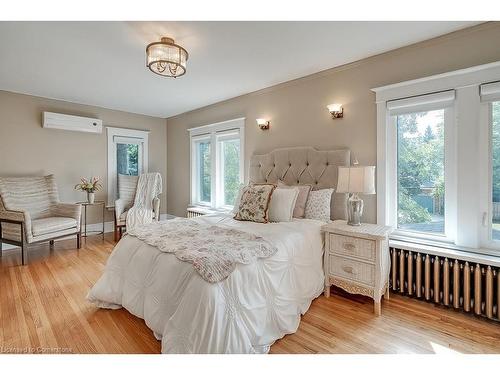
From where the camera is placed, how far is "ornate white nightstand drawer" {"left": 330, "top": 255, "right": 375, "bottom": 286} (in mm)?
2092

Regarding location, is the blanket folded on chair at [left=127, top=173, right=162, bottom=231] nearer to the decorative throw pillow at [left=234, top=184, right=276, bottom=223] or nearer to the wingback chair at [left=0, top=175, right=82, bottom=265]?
the wingback chair at [left=0, top=175, right=82, bottom=265]

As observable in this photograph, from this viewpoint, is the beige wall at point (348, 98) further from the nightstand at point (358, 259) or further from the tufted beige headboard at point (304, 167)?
the nightstand at point (358, 259)

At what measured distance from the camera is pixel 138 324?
74.5 inches

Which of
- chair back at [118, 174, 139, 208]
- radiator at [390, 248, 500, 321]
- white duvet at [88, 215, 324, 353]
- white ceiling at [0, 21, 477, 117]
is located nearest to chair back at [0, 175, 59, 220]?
chair back at [118, 174, 139, 208]

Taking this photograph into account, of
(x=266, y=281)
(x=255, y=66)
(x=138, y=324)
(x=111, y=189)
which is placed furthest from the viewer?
(x=111, y=189)

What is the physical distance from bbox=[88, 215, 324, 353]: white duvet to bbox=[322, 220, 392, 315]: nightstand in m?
0.12

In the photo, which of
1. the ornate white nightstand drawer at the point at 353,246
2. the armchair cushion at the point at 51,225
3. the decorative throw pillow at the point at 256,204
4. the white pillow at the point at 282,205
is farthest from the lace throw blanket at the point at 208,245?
the armchair cushion at the point at 51,225

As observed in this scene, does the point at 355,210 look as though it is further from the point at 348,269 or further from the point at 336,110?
the point at 336,110

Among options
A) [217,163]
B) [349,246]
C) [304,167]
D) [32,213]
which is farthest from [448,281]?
[32,213]

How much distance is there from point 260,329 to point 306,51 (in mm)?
2444

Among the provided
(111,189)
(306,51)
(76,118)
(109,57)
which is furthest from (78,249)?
(306,51)

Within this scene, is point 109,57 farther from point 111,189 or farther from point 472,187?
point 472,187

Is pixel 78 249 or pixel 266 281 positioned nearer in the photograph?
pixel 266 281

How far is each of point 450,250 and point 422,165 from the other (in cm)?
80
